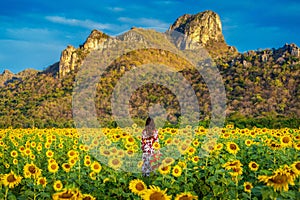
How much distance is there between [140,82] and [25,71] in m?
124

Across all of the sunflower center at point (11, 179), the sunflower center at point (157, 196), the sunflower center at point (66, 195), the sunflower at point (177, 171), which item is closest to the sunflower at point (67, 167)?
the sunflower at point (177, 171)

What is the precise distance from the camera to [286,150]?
28.6ft

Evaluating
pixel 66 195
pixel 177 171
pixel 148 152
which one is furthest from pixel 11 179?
pixel 148 152

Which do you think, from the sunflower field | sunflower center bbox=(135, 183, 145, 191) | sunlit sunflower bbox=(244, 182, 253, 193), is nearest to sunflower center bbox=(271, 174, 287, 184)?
the sunflower field

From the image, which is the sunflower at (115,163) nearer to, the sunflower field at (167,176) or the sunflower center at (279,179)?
the sunflower field at (167,176)

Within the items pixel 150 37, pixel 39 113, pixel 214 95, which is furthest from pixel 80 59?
pixel 214 95

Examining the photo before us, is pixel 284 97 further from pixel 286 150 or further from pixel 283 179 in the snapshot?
pixel 283 179

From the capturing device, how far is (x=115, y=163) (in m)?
8.10

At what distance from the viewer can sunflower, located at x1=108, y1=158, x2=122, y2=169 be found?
804 cm

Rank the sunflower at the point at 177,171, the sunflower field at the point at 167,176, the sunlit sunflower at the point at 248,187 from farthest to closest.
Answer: the sunflower at the point at 177,171, the sunlit sunflower at the point at 248,187, the sunflower field at the point at 167,176

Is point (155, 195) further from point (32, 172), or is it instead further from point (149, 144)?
point (149, 144)

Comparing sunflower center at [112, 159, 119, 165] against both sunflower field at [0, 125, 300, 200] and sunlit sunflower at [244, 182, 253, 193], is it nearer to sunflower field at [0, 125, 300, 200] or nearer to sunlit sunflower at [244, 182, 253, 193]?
sunflower field at [0, 125, 300, 200]

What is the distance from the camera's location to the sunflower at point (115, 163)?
26.4 feet

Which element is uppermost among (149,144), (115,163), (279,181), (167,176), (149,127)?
(149,127)
